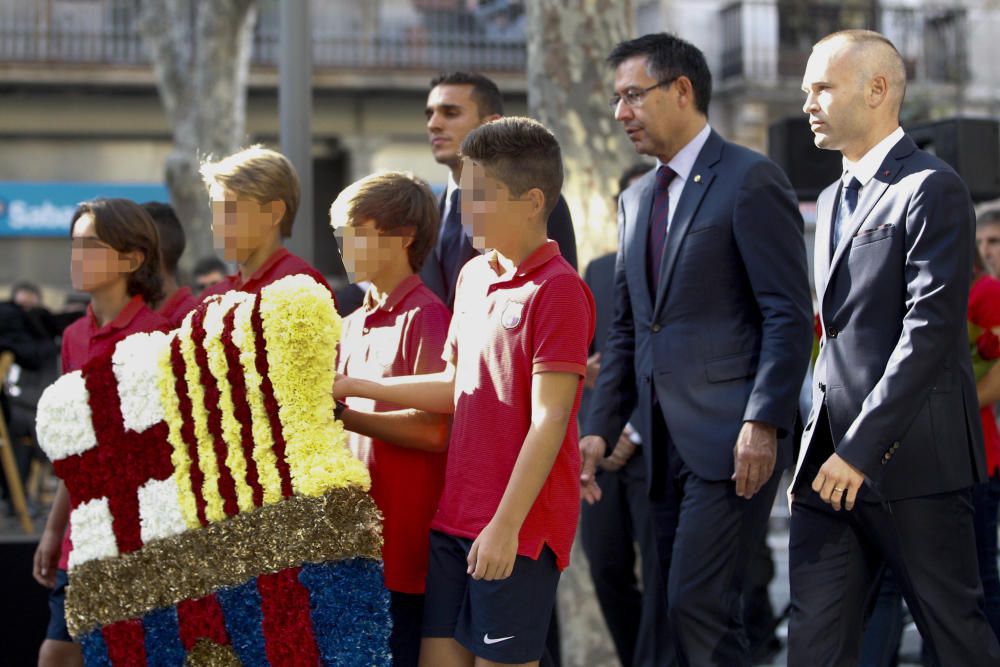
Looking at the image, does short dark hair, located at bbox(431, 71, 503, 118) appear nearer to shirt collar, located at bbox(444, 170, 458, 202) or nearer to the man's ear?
shirt collar, located at bbox(444, 170, 458, 202)

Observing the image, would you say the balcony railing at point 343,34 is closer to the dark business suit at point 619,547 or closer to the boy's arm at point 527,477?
the dark business suit at point 619,547

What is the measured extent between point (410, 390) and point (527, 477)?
0.47 metres

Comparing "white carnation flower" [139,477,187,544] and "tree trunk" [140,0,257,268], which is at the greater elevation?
"tree trunk" [140,0,257,268]

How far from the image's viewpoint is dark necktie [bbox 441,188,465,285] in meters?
4.90

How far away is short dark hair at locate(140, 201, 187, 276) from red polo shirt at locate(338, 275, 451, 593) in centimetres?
167

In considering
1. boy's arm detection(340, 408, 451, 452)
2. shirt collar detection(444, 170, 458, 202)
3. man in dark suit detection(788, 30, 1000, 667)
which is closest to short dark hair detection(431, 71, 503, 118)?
shirt collar detection(444, 170, 458, 202)

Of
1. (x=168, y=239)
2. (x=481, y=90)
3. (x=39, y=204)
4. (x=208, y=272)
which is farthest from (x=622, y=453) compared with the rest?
(x=39, y=204)

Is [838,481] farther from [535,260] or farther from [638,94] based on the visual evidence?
[638,94]

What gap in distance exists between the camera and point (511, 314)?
3.69 m

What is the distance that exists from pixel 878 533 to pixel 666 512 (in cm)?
94

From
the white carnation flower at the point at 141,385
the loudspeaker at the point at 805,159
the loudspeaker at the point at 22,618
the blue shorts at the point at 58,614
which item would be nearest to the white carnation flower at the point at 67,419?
the white carnation flower at the point at 141,385

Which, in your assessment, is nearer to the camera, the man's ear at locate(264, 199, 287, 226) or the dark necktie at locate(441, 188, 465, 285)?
the man's ear at locate(264, 199, 287, 226)

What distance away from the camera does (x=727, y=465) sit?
4.37 m

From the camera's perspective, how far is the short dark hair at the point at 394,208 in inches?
159
